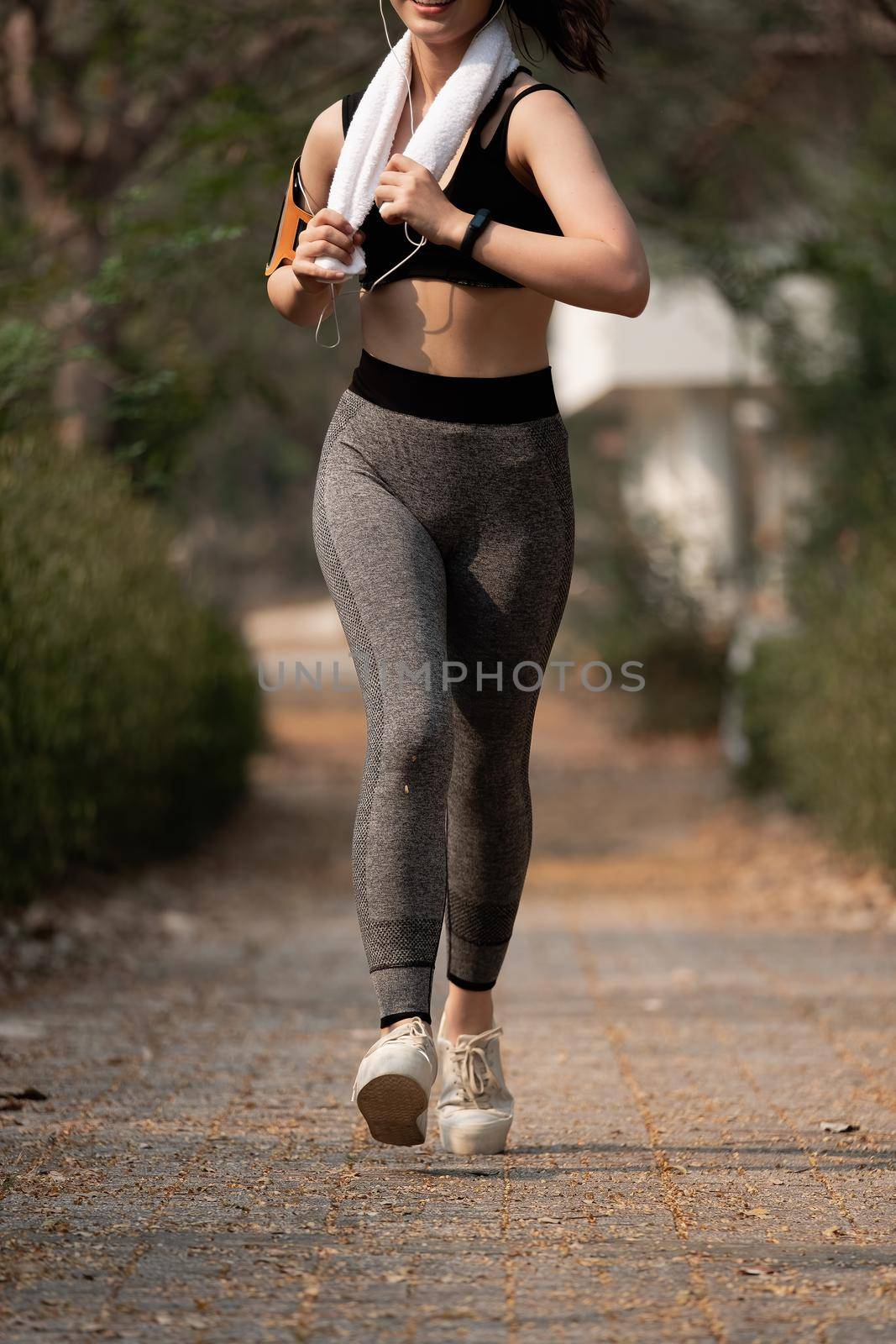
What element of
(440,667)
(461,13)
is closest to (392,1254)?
(440,667)

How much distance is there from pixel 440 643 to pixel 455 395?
16.6 inches

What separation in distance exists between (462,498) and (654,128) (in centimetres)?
929

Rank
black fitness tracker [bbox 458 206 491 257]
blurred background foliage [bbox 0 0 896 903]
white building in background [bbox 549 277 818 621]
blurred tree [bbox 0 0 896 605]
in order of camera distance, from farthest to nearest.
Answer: white building in background [bbox 549 277 818 621]
blurred tree [bbox 0 0 896 605]
blurred background foliage [bbox 0 0 896 903]
black fitness tracker [bbox 458 206 491 257]

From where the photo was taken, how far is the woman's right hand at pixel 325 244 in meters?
2.92

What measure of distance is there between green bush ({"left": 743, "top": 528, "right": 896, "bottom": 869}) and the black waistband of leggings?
15.0 feet

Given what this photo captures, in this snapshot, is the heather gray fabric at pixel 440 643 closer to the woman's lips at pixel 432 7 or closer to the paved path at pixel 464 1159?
the paved path at pixel 464 1159

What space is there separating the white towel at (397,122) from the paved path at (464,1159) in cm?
149

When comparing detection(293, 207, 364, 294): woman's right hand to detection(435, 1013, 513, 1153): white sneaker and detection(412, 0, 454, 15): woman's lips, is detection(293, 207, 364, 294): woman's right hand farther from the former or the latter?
detection(435, 1013, 513, 1153): white sneaker

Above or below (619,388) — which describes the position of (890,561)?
above

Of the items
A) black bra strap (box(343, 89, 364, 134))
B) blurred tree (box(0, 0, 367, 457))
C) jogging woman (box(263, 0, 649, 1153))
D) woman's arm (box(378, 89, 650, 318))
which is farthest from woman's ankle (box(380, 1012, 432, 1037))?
blurred tree (box(0, 0, 367, 457))

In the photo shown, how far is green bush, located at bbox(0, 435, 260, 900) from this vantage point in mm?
5949

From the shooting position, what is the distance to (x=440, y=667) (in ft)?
9.48

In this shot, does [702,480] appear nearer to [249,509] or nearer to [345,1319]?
[345,1319]

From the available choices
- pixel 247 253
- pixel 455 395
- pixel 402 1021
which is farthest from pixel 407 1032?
pixel 247 253
